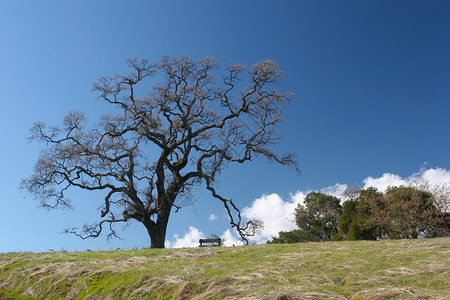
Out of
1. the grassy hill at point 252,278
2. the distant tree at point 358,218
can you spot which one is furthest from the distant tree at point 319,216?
the grassy hill at point 252,278

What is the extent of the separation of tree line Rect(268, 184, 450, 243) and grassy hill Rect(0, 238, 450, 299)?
1841 centimetres

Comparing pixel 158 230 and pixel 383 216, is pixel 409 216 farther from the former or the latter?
pixel 158 230

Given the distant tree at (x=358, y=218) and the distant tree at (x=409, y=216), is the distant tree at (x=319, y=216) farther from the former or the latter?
the distant tree at (x=409, y=216)

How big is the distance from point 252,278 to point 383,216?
82.2ft

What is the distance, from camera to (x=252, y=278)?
713 cm

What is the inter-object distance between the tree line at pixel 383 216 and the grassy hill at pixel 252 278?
60.4 ft

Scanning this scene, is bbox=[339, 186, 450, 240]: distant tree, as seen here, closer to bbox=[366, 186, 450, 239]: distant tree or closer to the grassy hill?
bbox=[366, 186, 450, 239]: distant tree

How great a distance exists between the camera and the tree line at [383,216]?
2677cm

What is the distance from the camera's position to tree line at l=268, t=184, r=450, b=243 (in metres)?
26.8

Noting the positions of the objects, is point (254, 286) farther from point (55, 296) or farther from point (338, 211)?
point (338, 211)

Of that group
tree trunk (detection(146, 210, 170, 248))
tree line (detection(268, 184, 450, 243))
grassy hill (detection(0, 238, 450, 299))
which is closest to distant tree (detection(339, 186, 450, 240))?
tree line (detection(268, 184, 450, 243))

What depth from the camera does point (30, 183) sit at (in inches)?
814

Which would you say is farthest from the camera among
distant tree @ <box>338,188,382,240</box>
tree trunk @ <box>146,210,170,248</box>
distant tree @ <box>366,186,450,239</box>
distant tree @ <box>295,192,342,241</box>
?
distant tree @ <box>295,192,342,241</box>

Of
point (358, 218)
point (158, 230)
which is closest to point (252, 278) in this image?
point (158, 230)
